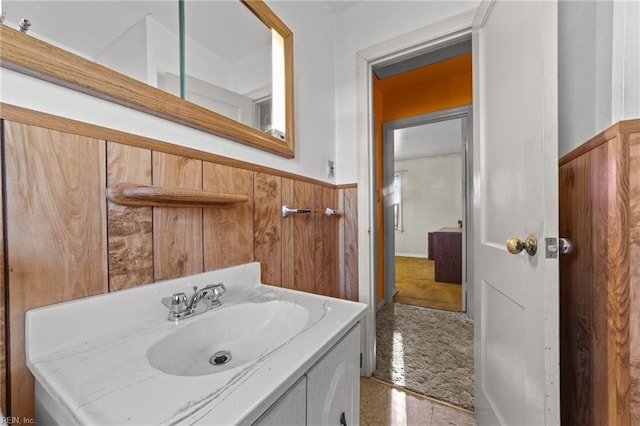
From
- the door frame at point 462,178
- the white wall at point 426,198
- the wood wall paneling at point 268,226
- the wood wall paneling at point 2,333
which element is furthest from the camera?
the white wall at point 426,198

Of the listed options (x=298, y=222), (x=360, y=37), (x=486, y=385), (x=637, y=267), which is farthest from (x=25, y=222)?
(x=360, y=37)

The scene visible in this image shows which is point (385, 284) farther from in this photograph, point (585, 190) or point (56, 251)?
point (56, 251)

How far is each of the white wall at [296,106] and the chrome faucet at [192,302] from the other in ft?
1.41

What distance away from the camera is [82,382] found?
→ 1.22ft

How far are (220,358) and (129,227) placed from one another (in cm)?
39

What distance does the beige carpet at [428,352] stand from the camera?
54.4 inches

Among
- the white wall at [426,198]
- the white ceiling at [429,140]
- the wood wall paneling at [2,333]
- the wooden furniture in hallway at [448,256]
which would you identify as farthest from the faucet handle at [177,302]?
the white wall at [426,198]

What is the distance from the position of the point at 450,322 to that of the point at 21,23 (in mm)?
2746

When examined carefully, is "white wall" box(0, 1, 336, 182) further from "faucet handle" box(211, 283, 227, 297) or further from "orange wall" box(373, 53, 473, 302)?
"orange wall" box(373, 53, 473, 302)

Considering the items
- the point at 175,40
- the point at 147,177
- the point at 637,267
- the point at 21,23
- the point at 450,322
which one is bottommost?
the point at 450,322

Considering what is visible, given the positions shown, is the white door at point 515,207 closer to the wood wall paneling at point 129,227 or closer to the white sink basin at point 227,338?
the white sink basin at point 227,338

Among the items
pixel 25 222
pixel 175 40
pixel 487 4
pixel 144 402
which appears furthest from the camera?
pixel 487 4

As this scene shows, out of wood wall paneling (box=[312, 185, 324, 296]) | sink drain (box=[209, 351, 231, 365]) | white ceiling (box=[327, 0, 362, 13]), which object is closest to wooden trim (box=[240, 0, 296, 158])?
wood wall paneling (box=[312, 185, 324, 296])

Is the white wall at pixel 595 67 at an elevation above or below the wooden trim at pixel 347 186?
above
